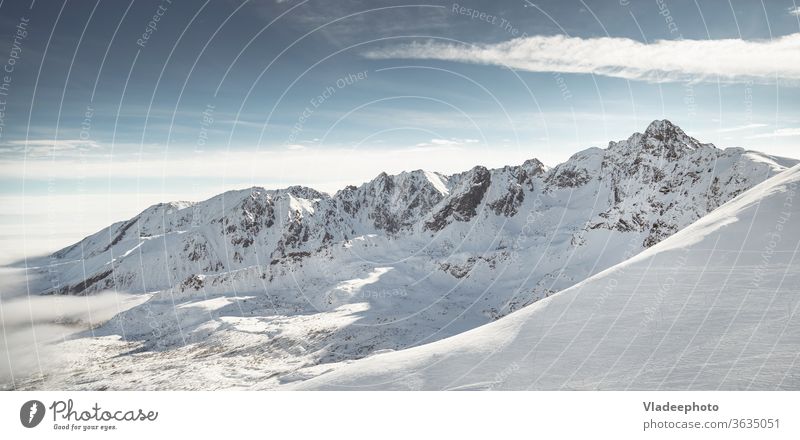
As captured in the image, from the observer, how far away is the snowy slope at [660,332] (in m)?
11.4

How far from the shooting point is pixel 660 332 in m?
13.0

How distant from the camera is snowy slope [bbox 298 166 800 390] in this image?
11430 mm
